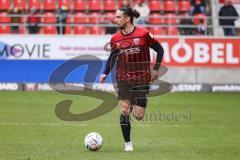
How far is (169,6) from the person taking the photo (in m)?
32.8

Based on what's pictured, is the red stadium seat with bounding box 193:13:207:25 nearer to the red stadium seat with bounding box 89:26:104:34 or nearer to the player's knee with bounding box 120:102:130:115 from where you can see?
the red stadium seat with bounding box 89:26:104:34

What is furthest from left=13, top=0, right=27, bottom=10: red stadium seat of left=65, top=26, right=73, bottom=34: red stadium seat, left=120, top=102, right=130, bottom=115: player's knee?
left=120, top=102, right=130, bottom=115: player's knee

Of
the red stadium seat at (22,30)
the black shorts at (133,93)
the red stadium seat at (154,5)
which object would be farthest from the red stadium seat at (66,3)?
the black shorts at (133,93)

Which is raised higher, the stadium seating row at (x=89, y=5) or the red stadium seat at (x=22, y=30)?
the stadium seating row at (x=89, y=5)

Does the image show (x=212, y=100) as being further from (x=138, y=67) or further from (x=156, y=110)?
(x=138, y=67)

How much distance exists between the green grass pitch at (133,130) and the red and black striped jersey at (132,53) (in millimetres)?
1338

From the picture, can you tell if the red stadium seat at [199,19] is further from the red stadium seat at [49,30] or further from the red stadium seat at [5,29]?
the red stadium seat at [5,29]

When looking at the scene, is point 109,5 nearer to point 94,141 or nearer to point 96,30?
point 96,30

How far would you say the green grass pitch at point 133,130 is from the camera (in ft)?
40.4

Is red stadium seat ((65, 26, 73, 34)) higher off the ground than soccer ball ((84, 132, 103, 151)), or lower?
lower

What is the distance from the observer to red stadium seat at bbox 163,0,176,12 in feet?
107

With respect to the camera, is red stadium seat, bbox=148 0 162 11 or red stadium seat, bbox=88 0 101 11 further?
red stadium seat, bbox=148 0 162 11

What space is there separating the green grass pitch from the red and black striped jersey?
1.34m

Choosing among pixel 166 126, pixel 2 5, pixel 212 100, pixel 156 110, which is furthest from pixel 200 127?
pixel 2 5
